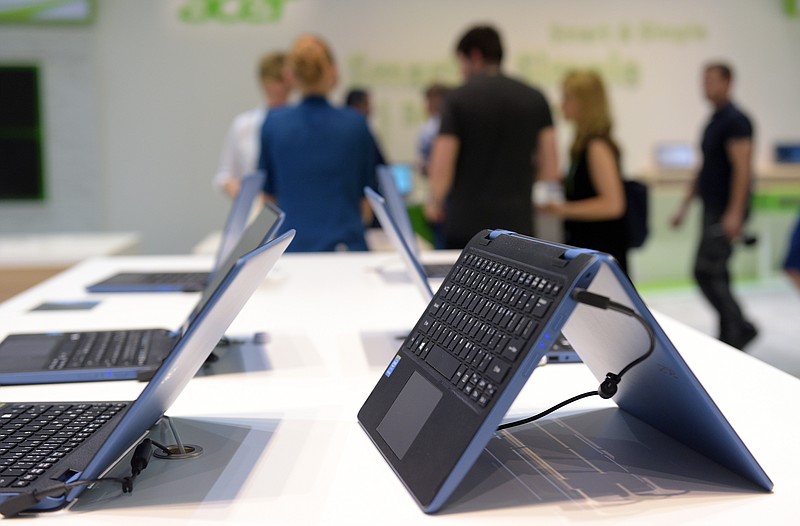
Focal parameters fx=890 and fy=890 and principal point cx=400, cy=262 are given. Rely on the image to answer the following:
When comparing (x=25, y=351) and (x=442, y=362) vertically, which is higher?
(x=442, y=362)

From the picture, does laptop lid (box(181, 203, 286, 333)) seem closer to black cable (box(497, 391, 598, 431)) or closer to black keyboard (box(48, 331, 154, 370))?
black keyboard (box(48, 331, 154, 370))

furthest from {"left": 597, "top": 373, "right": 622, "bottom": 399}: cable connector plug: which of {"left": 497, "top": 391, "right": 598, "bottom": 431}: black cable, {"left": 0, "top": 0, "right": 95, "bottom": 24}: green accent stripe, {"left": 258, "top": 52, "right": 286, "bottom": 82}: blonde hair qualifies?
{"left": 0, "top": 0, "right": 95, "bottom": 24}: green accent stripe

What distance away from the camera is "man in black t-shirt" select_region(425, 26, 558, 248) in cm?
310

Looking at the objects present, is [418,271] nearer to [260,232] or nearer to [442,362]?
[260,232]

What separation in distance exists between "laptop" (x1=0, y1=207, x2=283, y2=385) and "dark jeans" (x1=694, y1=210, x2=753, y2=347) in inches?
130

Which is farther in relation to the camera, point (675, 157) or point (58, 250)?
point (675, 157)

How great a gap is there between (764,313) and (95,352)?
521cm

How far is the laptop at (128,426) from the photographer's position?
0.89 metres

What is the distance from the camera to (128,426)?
919 mm

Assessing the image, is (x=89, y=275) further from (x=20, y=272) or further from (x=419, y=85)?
(x=419, y=85)

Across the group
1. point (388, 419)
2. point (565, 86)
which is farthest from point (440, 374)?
point (565, 86)

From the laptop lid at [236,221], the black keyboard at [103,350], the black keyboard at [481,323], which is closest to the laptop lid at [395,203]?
the laptop lid at [236,221]

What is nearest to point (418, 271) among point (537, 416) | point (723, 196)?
point (537, 416)

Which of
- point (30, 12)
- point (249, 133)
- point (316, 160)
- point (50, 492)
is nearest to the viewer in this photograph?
point (50, 492)
